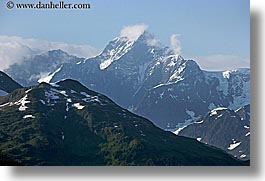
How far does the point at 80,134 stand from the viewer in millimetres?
9312

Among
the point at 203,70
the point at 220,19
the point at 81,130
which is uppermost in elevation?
the point at 220,19

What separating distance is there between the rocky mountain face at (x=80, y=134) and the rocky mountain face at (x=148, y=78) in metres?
0.12

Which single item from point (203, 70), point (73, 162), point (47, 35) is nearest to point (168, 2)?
point (203, 70)

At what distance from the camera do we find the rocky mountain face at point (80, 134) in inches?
360

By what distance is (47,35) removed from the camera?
9.34 meters

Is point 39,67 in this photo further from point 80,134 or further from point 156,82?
point 156,82

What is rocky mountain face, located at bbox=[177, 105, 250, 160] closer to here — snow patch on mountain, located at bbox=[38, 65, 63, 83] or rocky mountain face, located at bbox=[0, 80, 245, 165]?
rocky mountain face, located at bbox=[0, 80, 245, 165]

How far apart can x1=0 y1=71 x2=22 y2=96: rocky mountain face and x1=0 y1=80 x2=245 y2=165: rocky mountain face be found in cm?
7

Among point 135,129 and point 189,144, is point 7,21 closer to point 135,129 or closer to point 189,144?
point 135,129

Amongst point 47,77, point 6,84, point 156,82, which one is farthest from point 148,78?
point 6,84

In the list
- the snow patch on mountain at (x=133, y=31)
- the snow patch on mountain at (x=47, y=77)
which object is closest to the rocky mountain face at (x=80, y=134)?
the snow patch on mountain at (x=47, y=77)

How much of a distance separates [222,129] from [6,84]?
2.64 metres

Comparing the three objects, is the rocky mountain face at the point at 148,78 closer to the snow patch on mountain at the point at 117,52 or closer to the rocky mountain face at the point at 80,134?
the snow patch on mountain at the point at 117,52

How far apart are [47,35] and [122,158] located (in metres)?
1.73
